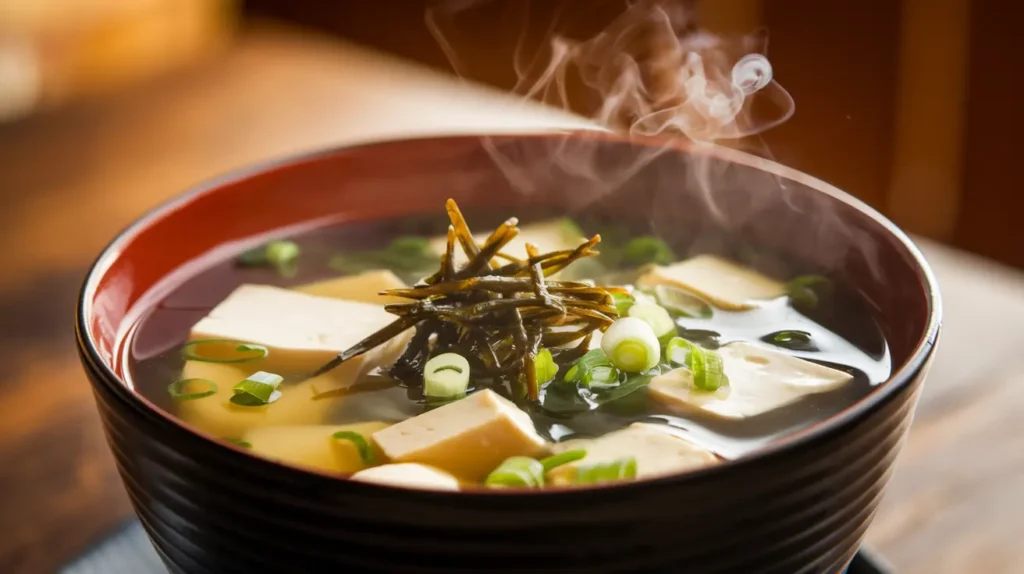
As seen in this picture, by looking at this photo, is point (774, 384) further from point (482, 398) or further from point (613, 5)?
point (613, 5)

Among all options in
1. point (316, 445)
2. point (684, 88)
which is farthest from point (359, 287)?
point (684, 88)

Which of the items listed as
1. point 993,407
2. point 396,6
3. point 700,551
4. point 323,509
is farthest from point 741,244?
point 396,6

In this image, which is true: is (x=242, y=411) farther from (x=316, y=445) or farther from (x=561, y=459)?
(x=561, y=459)

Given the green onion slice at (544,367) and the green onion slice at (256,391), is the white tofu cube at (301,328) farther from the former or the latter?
the green onion slice at (544,367)

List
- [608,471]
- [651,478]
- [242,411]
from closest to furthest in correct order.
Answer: [651,478] → [608,471] → [242,411]

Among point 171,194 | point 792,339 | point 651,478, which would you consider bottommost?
point 171,194

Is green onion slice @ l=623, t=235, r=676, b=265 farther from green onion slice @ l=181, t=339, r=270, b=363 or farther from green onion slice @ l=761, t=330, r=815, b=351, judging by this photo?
green onion slice @ l=181, t=339, r=270, b=363
